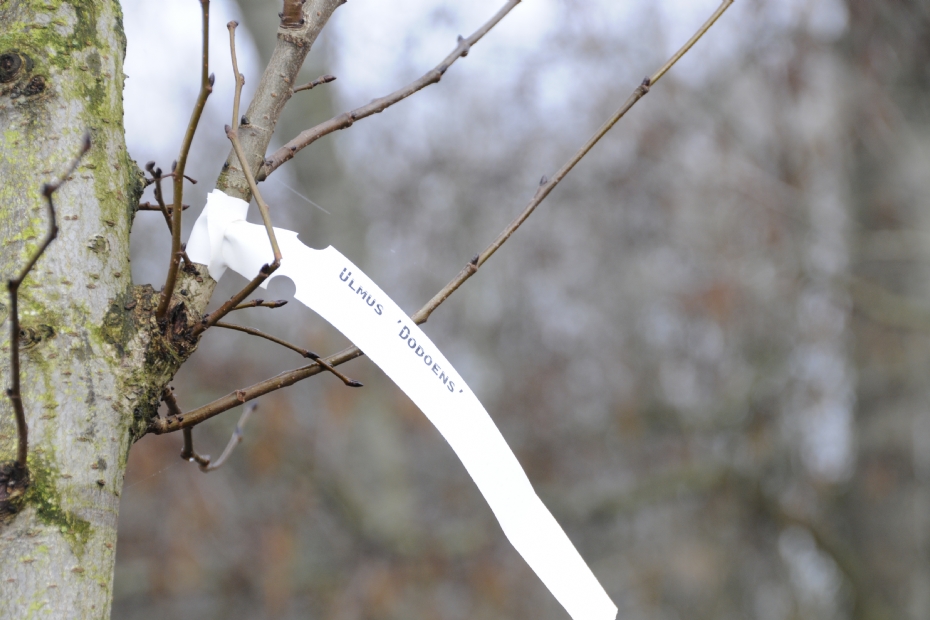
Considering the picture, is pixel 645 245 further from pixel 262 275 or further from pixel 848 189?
pixel 262 275

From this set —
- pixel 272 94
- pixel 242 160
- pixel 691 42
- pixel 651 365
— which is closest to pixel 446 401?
pixel 242 160

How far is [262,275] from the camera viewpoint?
586 millimetres

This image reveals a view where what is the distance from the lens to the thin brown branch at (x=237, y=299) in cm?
58

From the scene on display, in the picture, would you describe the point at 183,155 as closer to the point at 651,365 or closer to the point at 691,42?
the point at 691,42

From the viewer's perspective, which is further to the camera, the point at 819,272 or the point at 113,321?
the point at 819,272

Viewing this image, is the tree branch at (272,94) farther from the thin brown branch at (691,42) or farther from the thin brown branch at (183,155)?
the thin brown branch at (691,42)

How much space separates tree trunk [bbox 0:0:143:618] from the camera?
56 cm

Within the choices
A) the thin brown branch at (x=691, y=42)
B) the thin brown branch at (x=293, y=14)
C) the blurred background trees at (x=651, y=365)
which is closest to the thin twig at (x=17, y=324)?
the thin brown branch at (x=293, y=14)

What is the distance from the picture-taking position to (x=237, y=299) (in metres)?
0.62

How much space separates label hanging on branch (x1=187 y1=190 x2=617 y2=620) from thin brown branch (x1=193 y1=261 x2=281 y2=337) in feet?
0.16

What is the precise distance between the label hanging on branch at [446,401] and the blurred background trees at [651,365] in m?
2.71

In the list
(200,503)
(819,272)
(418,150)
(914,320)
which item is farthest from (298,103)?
(914,320)

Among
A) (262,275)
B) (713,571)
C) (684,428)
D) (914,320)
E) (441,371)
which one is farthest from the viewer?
(713,571)

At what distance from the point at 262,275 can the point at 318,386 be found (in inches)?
192
